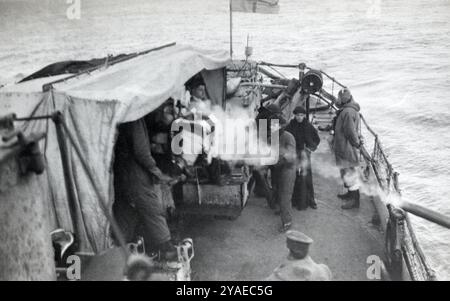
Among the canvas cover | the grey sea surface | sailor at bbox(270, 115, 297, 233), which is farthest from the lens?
the grey sea surface

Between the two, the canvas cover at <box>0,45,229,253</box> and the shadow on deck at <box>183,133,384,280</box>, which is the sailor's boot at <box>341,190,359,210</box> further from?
the canvas cover at <box>0,45,229,253</box>

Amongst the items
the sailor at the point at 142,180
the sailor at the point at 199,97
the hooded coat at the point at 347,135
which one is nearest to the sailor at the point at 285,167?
the hooded coat at the point at 347,135

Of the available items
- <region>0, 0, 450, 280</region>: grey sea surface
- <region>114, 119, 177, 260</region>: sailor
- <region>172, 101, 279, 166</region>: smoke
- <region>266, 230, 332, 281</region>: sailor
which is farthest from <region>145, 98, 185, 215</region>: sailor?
<region>0, 0, 450, 280</region>: grey sea surface

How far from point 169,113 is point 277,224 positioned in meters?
2.84

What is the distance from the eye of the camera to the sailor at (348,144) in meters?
7.70

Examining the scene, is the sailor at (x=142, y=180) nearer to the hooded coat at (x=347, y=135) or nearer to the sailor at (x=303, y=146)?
the sailor at (x=303, y=146)

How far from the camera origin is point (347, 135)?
7.75 m

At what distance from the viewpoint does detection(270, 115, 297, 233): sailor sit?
6.96 metres

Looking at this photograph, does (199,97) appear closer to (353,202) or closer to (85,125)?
(353,202)

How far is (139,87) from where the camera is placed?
516 cm

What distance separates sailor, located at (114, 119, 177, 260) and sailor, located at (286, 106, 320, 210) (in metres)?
2.89

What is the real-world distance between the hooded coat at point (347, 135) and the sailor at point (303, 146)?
582 mm

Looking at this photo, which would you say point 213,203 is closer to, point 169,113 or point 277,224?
point 277,224
